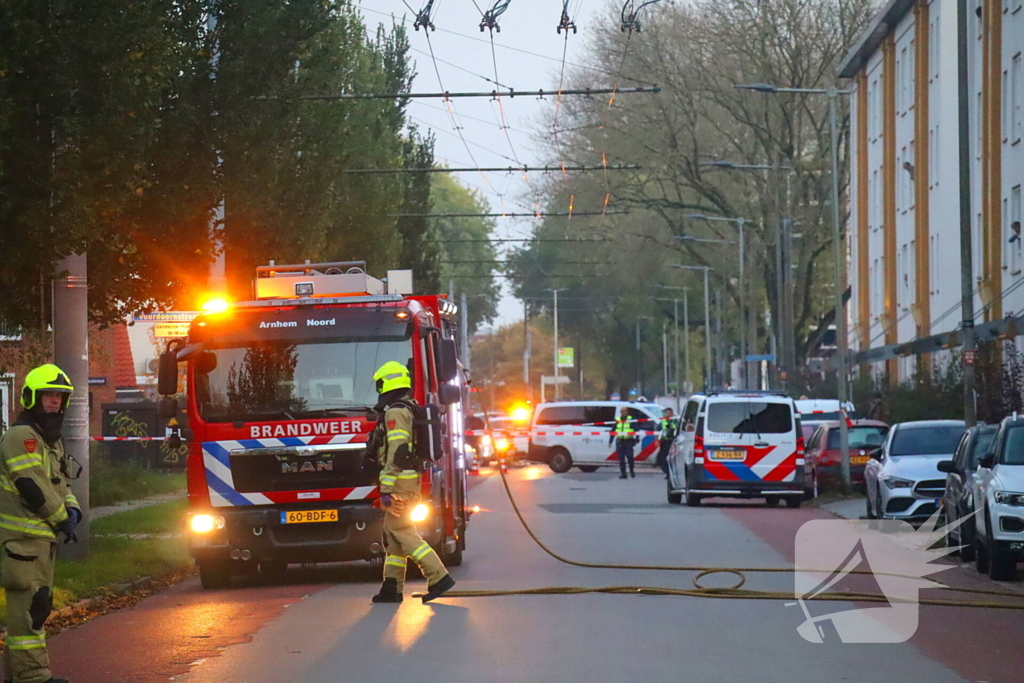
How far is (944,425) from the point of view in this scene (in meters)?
23.7

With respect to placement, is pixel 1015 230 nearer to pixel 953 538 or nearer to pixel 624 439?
pixel 624 439

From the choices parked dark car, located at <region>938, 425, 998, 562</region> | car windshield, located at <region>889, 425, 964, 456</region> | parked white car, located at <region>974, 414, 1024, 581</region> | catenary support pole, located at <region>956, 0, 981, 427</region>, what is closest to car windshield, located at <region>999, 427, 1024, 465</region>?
parked white car, located at <region>974, 414, 1024, 581</region>

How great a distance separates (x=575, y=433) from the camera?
4659 cm

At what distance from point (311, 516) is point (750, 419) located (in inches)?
563

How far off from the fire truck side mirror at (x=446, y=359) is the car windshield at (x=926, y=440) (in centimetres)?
992

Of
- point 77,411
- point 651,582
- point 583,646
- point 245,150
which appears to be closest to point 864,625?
point 583,646

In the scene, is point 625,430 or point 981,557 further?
point 625,430

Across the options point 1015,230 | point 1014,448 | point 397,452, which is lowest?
point 1014,448

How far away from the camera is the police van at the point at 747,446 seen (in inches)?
1102

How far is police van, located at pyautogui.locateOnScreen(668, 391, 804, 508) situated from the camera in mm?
27984

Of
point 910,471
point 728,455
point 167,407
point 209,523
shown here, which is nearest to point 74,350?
point 167,407

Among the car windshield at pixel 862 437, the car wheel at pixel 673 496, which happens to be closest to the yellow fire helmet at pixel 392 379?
the car wheel at pixel 673 496

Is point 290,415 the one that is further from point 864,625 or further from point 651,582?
point 864,625

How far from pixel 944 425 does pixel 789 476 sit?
468cm
